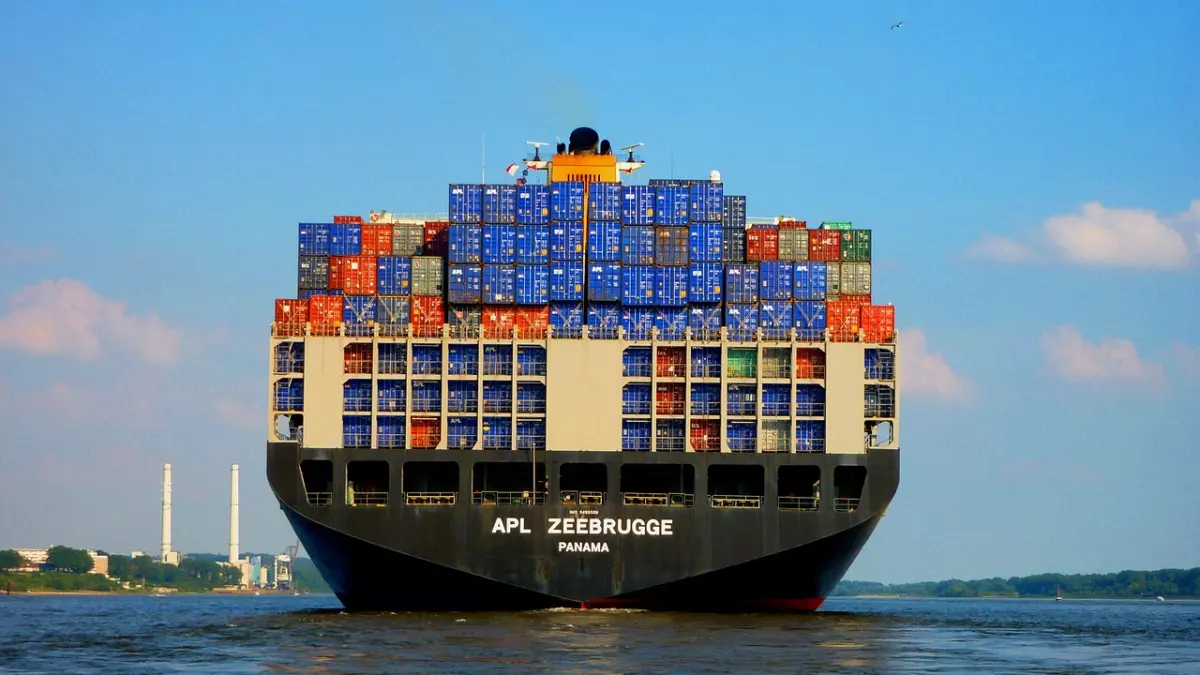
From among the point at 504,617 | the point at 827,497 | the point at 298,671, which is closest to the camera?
the point at 298,671

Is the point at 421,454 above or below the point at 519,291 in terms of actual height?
below

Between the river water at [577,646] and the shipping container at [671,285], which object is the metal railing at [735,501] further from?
the shipping container at [671,285]

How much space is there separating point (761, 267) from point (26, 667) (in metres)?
39.4

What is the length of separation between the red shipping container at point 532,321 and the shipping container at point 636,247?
168 inches

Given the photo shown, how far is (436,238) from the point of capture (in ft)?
275

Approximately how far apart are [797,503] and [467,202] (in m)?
20.1

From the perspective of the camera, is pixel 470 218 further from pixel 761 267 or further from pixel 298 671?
pixel 298 671

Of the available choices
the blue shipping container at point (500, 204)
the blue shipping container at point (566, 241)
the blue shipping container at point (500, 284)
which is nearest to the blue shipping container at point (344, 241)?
the blue shipping container at point (500, 204)

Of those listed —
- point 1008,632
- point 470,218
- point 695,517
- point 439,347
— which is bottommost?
point 1008,632

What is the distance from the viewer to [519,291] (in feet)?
259

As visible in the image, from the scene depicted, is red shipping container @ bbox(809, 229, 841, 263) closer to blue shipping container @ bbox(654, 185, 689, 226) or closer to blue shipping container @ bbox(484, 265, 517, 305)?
blue shipping container @ bbox(654, 185, 689, 226)

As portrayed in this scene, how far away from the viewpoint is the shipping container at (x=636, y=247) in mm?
79438

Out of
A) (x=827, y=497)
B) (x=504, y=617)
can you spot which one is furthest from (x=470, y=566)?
(x=827, y=497)

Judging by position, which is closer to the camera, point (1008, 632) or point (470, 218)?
point (1008, 632)
